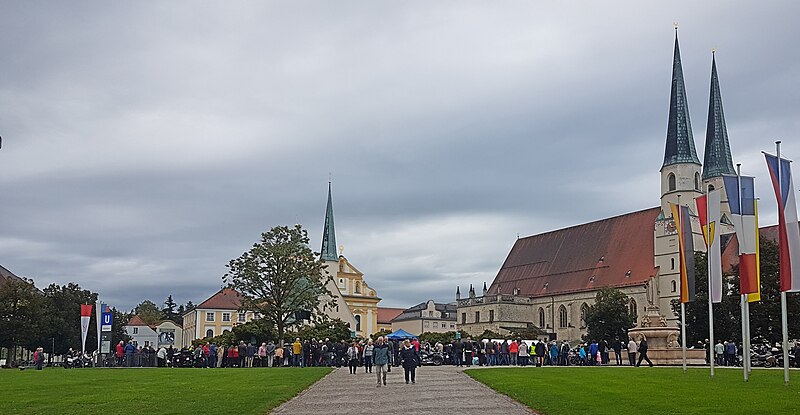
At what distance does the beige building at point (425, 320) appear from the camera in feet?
471

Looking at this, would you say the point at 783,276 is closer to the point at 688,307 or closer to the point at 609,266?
the point at 688,307

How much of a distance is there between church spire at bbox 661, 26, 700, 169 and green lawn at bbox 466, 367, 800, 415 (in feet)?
216

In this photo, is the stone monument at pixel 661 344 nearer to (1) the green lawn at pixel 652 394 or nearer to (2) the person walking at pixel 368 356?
(2) the person walking at pixel 368 356

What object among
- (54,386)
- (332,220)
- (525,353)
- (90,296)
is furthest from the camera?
(332,220)

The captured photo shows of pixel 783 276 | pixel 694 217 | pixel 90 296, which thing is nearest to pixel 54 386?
pixel 783 276

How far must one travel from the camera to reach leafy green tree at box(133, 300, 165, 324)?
183050mm

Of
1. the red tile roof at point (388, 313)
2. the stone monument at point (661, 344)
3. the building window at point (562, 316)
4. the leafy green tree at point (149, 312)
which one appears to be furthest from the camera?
the leafy green tree at point (149, 312)

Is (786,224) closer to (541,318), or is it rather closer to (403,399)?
(403,399)

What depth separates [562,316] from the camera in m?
108

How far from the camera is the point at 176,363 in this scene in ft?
167

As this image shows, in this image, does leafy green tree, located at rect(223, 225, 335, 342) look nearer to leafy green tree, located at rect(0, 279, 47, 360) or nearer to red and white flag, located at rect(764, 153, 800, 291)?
leafy green tree, located at rect(0, 279, 47, 360)

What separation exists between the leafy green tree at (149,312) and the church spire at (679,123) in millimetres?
119130

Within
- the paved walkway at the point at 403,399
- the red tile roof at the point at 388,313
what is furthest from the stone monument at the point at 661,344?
the red tile roof at the point at 388,313

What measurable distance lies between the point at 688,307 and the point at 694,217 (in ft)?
102
